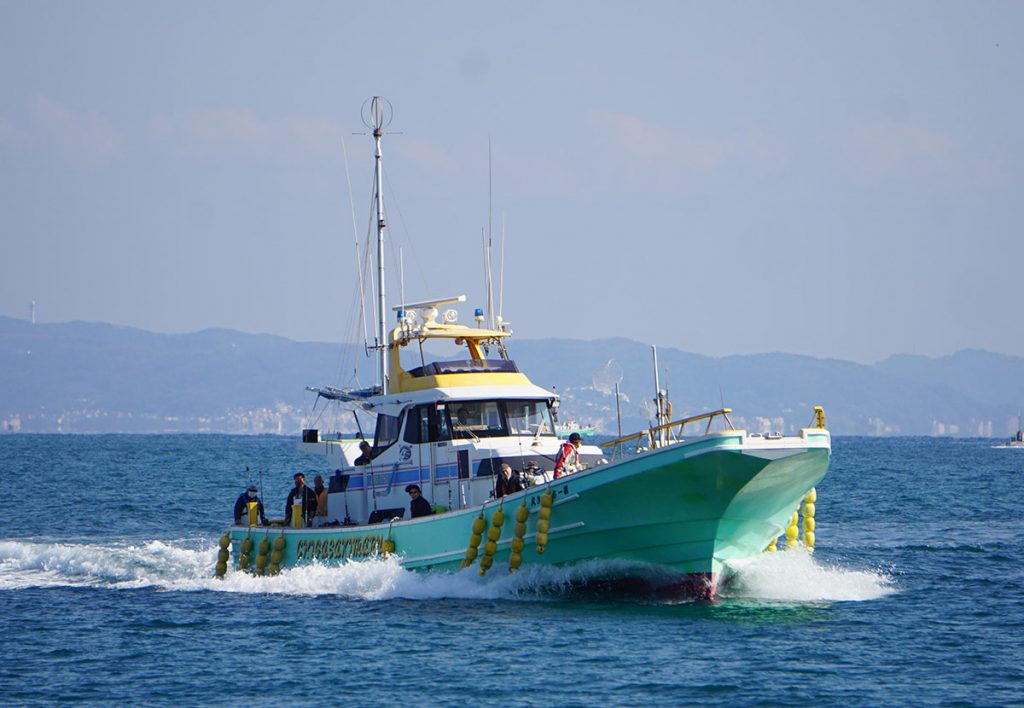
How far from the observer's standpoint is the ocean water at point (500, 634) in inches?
730

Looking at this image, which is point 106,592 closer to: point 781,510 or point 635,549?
point 635,549

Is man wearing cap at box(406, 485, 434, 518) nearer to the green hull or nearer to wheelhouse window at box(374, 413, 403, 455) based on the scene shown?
the green hull

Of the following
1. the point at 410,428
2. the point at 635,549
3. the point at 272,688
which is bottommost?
the point at 272,688

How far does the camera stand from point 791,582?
83.9 ft

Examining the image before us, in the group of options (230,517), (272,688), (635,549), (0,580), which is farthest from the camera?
(230,517)

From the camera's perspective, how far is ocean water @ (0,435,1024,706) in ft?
60.8

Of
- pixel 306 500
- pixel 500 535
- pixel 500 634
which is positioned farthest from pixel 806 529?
pixel 306 500

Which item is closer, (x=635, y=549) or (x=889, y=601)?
(x=635, y=549)

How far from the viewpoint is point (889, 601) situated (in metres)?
25.5

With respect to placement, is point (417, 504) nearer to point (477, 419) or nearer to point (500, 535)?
point (477, 419)

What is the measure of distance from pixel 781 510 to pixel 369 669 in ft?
26.7

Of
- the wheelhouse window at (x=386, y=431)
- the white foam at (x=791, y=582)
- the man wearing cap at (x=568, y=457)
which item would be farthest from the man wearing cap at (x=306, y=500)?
the white foam at (x=791, y=582)

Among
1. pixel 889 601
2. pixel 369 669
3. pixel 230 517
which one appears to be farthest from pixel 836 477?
pixel 369 669

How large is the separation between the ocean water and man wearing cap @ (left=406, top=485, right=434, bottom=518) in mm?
1056
